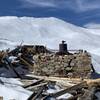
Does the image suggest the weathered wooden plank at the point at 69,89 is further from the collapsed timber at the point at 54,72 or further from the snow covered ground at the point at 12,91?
the snow covered ground at the point at 12,91

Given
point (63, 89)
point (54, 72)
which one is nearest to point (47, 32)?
point (54, 72)

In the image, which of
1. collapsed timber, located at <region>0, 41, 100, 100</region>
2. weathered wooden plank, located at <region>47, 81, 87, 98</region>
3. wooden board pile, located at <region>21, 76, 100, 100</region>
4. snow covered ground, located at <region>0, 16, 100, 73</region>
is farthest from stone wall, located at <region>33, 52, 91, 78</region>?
snow covered ground, located at <region>0, 16, 100, 73</region>

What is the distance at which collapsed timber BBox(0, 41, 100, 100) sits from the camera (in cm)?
1474

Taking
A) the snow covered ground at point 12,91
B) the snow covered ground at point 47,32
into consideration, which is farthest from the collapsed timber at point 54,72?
the snow covered ground at point 47,32

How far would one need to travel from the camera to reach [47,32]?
151ft

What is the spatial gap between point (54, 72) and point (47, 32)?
89.0 feet

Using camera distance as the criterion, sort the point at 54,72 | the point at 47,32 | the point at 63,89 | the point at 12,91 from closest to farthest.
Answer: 1. the point at 12,91
2. the point at 63,89
3. the point at 54,72
4. the point at 47,32

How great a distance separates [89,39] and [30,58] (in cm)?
2274

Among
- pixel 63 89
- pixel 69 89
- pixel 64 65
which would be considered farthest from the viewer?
pixel 64 65

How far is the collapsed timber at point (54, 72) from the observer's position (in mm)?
14742

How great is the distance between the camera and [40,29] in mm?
46031

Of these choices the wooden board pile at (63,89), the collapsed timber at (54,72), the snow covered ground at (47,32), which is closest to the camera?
the wooden board pile at (63,89)

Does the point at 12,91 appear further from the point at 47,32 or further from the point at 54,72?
the point at 47,32

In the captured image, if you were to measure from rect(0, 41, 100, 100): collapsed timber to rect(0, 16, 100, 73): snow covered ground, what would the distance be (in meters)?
17.9
